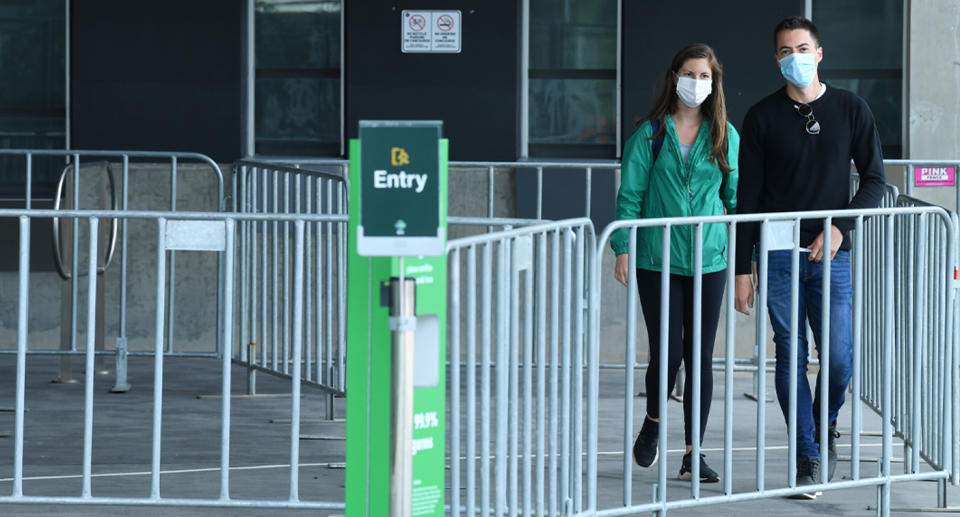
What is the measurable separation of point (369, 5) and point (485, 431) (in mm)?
6978

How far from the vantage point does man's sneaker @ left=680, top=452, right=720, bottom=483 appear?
7.07 m

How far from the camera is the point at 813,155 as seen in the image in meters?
6.96

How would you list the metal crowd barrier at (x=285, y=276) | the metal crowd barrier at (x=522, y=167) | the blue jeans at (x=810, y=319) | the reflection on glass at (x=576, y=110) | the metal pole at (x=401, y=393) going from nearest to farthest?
the metal pole at (x=401, y=393) < the blue jeans at (x=810, y=319) < the metal crowd barrier at (x=285, y=276) < the metal crowd barrier at (x=522, y=167) < the reflection on glass at (x=576, y=110)

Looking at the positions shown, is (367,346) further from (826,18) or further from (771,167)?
(826,18)

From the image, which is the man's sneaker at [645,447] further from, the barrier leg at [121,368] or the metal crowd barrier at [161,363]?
the barrier leg at [121,368]

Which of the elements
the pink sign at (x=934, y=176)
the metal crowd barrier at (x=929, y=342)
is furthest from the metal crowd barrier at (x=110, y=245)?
the pink sign at (x=934, y=176)

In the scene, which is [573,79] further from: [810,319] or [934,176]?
[810,319]

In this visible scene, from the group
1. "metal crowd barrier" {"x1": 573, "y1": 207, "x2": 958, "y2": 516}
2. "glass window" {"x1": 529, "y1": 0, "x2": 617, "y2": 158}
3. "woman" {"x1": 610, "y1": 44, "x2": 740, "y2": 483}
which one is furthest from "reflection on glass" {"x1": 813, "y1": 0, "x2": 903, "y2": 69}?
"woman" {"x1": 610, "y1": 44, "x2": 740, "y2": 483}

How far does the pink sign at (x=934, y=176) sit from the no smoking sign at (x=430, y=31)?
3.27m

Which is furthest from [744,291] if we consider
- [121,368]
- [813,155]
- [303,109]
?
[303,109]

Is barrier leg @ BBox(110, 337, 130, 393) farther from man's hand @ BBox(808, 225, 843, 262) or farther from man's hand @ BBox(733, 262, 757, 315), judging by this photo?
man's hand @ BBox(808, 225, 843, 262)

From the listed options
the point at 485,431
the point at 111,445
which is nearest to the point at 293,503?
the point at 485,431

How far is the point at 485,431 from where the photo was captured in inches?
204

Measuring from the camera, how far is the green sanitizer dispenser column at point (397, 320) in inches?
177
